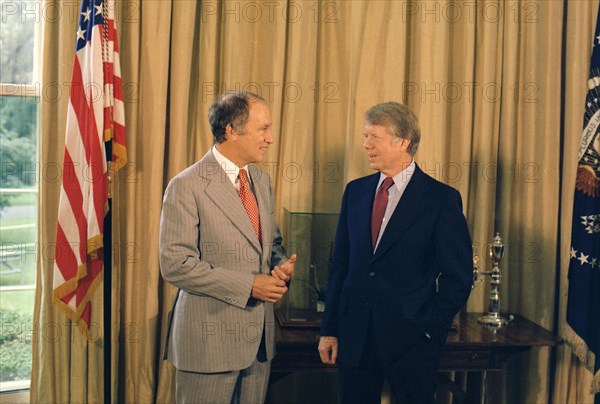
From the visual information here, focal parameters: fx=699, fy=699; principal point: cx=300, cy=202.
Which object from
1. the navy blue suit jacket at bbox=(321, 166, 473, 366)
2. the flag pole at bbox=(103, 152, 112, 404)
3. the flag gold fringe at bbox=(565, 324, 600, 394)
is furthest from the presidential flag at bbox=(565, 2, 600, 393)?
the flag pole at bbox=(103, 152, 112, 404)

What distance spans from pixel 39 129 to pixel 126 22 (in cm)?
63

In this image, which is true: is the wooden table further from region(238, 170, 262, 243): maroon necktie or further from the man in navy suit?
region(238, 170, 262, 243): maroon necktie

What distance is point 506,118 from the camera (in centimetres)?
354

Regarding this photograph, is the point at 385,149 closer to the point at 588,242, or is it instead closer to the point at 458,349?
the point at 458,349

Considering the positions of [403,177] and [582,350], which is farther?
[582,350]

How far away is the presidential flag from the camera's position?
327cm

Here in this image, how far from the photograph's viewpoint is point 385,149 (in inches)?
104

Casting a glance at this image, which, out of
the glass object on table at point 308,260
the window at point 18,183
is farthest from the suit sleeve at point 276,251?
the window at point 18,183

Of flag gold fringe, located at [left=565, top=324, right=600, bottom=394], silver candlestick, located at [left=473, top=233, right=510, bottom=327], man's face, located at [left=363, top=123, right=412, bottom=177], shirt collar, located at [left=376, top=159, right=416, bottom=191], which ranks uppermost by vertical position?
man's face, located at [left=363, top=123, right=412, bottom=177]

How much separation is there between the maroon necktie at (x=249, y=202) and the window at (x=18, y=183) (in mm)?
1321

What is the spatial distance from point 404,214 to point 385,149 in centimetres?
26

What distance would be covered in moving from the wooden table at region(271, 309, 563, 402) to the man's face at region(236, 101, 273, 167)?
831 mm

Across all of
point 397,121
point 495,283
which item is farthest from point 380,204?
point 495,283

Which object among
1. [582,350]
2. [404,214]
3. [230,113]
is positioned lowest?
[582,350]
